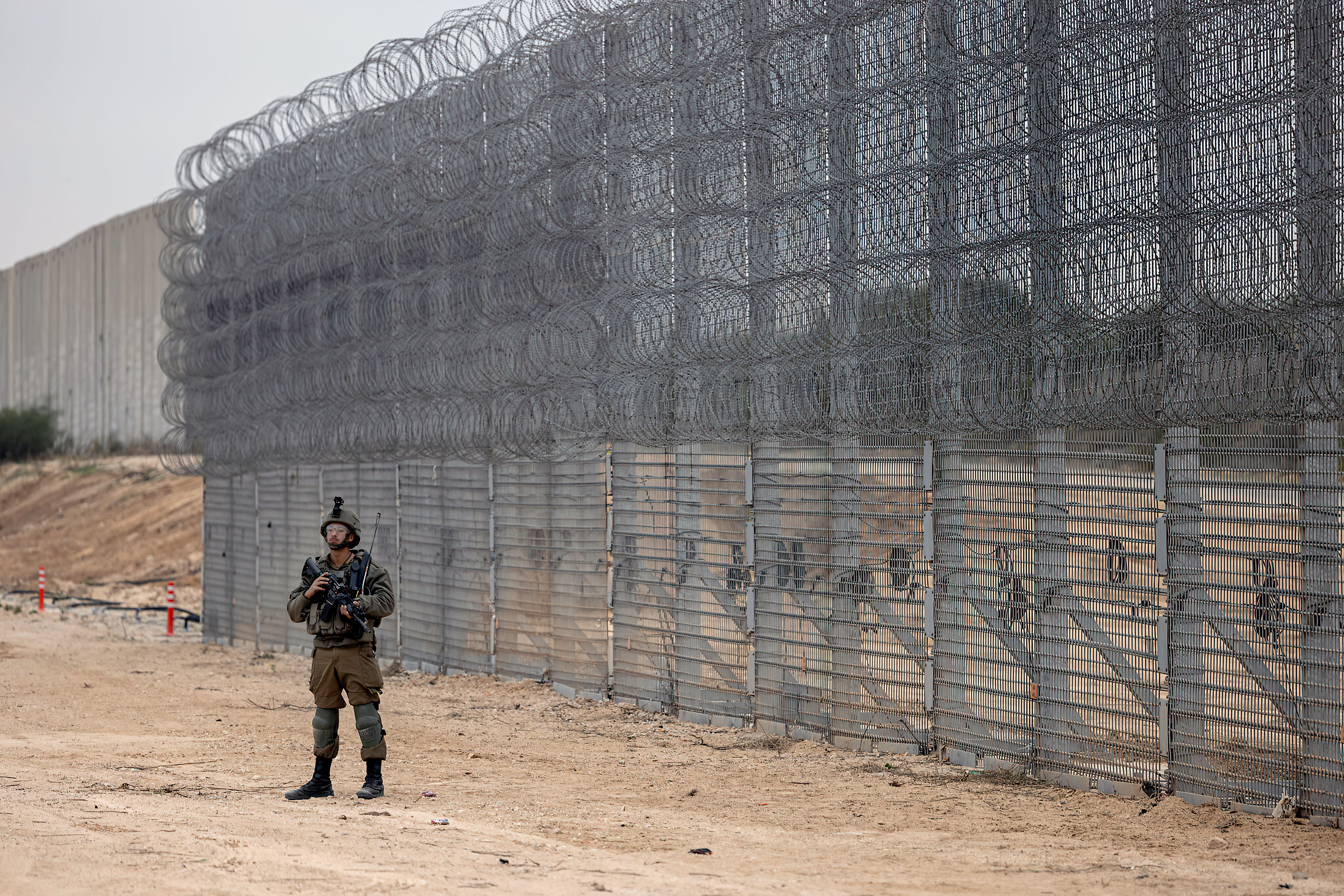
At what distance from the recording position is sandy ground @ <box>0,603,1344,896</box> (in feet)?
18.6

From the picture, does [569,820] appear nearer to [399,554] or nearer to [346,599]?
[346,599]

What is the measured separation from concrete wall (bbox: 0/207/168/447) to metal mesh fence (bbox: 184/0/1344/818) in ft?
111

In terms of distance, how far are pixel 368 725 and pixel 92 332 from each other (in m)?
45.6

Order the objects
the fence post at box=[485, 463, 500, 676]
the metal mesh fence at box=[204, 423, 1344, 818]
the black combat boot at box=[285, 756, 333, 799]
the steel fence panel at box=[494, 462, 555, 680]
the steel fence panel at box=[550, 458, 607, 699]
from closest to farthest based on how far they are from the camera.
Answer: the metal mesh fence at box=[204, 423, 1344, 818] < the black combat boot at box=[285, 756, 333, 799] < the steel fence panel at box=[550, 458, 607, 699] < the steel fence panel at box=[494, 462, 555, 680] < the fence post at box=[485, 463, 500, 676]

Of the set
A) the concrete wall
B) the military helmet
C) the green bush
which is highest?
the concrete wall

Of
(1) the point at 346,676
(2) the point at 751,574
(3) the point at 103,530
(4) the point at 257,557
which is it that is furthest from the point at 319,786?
(3) the point at 103,530

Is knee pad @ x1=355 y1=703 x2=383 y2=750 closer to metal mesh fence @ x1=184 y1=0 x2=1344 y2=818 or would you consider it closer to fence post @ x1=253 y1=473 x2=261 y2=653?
metal mesh fence @ x1=184 y1=0 x2=1344 y2=818

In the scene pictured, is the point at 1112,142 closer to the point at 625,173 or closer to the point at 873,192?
the point at 873,192

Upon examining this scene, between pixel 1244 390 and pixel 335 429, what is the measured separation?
1043 centimetres

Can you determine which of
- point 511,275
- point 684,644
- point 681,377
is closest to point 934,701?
point 684,644

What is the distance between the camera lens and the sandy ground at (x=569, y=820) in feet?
18.6

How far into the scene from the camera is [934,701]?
851 cm

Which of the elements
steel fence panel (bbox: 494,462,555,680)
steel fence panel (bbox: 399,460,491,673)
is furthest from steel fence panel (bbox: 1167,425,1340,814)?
steel fence panel (bbox: 399,460,491,673)

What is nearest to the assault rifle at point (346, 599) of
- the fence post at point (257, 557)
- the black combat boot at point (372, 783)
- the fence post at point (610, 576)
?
the black combat boot at point (372, 783)
